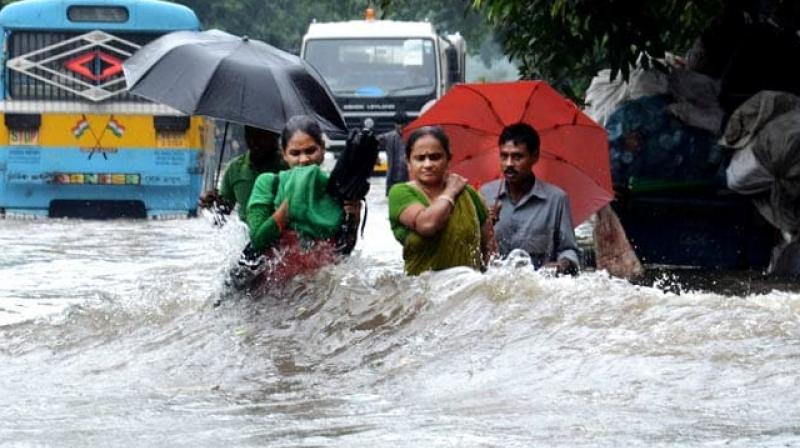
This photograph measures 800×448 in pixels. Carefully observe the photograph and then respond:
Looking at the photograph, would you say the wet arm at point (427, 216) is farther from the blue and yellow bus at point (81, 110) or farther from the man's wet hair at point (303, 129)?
the blue and yellow bus at point (81, 110)

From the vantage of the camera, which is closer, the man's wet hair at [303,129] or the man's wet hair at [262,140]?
the man's wet hair at [303,129]

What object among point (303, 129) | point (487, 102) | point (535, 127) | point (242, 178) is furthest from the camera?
point (487, 102)

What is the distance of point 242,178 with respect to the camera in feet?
34.9

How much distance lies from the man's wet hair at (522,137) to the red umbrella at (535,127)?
1.21m

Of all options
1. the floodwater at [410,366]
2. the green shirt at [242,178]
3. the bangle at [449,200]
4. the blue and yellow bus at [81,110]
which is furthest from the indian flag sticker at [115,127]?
the bangle at [449,200]

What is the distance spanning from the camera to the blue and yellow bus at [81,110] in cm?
2186

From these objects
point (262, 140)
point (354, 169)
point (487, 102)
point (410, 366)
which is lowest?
point (410, 366)

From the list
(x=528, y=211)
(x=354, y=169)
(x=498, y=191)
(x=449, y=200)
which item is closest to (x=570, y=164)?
(x=498, y=191)

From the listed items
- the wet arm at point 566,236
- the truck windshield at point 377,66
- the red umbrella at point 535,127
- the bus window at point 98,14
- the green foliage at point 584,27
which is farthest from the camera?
the truck windshield at point 377,66

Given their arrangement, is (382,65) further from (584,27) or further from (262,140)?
(262,140)

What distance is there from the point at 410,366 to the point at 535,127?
2705mm

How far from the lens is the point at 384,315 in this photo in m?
9.72

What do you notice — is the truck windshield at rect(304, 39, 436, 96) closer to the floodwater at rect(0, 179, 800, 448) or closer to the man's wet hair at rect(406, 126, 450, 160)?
the floodwater at rect(0, 179, 800, 448)

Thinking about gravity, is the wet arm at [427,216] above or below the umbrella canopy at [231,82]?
below
